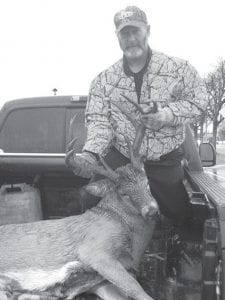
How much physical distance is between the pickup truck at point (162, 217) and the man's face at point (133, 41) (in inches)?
35.2

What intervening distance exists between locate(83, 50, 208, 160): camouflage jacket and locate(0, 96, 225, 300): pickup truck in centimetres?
40

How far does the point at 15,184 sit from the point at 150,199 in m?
1.84

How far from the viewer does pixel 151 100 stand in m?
3.90

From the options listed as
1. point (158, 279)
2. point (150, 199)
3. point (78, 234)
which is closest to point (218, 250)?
point (158, 279)

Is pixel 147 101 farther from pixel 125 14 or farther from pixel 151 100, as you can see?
pixel 125 14

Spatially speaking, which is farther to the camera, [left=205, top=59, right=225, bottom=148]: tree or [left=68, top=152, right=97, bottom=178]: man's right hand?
[left=205, top=59, right=225, bottom=148]: tree

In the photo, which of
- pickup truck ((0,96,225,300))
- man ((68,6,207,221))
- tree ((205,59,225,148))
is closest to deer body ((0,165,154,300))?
pickup truck ((0,96,225,300))

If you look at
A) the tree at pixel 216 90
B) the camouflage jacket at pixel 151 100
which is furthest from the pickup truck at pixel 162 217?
the tree at pixel 216 90

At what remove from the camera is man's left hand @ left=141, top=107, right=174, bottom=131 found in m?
3.59

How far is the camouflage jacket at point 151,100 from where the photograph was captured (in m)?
3.90

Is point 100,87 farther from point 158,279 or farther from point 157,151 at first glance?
point 158,279

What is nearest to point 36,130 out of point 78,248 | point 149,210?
point 78,248

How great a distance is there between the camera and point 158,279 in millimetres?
3193

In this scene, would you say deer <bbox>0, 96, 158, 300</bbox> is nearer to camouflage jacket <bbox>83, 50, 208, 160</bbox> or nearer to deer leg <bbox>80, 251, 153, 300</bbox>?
deer leg <bbox>80, 251, 153, 300</bbox>
